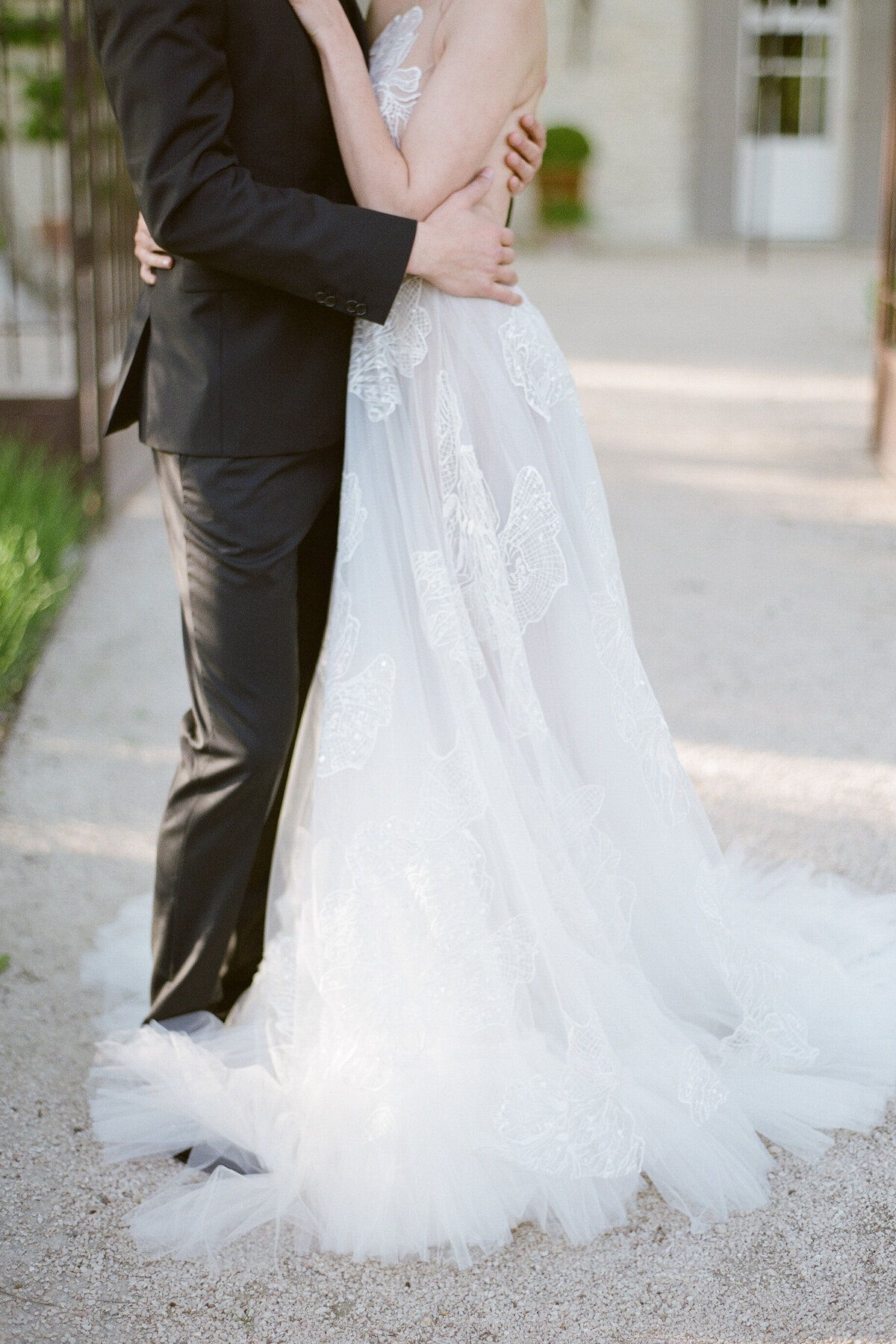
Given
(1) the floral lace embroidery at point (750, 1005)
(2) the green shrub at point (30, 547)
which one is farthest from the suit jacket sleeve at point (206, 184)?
(2) the green shrub at point (30, 547)

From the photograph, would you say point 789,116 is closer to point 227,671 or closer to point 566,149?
point 566,149

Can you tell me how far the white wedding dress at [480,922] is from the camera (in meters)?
1.90

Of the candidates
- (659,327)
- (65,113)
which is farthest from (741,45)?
(65,113)

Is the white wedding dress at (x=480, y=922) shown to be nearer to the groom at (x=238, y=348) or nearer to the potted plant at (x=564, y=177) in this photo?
the groom at (x=238, y=348)

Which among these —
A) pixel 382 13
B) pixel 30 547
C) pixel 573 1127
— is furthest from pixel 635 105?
pixel 573 1127

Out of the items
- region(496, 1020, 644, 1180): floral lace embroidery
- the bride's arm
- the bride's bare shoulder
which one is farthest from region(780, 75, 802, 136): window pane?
region(496, 1020, 644, 1180): floral lace embroidery

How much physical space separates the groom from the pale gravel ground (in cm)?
43

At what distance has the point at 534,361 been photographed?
2.06 metres

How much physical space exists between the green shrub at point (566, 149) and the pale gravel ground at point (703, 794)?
8952mm

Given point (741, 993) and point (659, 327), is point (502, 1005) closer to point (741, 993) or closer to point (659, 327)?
point (741, 993)

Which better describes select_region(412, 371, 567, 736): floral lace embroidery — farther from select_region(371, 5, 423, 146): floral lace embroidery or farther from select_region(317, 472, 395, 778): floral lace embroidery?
select_region(371, 5, 423, 146): floral lace embroidery

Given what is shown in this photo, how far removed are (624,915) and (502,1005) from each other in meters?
0.26

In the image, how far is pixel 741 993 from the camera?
6.90 ft

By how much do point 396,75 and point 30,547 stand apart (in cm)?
274
